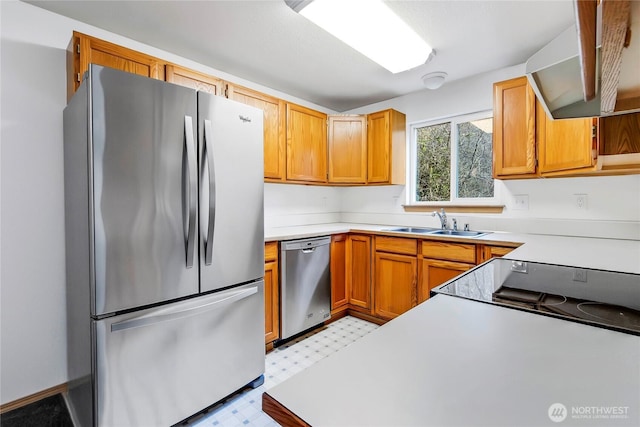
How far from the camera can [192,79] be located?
7.12 feet

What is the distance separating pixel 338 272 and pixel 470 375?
2415 millimetres

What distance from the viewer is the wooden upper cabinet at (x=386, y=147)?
3088mm

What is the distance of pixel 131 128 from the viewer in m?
1.38

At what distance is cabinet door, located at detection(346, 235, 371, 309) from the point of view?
288 centimetres

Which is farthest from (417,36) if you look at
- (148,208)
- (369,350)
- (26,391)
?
(26,391)

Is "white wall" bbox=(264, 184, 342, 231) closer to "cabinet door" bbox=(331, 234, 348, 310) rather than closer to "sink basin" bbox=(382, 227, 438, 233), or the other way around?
"cabinet door" bbox=(331, 234, 348, 310)

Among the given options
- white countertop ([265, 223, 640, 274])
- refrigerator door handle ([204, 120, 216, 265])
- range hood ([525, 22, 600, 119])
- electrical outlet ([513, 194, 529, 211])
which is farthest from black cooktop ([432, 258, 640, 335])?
electrical outlet ([513, 194, 529, 211])

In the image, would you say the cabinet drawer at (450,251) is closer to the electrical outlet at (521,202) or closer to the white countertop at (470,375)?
the electrical outlet at (521,202)

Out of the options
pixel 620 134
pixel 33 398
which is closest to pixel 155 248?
pixel 33 398

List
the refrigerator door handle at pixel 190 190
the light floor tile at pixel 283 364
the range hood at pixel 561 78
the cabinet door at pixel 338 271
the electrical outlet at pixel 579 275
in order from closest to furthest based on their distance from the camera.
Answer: the range hood at pixel 561 78 < the electrical outlet at pixel 579 275 < the refrigerator door handle at pixel 190 190 < the light floor tile at pixel 283 364 < the cabinet door at pixel 338 271

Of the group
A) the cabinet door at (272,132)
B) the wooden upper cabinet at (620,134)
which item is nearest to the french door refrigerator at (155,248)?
the cabinet door at (272,132)

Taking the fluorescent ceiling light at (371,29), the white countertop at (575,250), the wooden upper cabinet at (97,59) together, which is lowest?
the white countertop at (575,250)

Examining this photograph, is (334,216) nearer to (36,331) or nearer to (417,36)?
(417,36)

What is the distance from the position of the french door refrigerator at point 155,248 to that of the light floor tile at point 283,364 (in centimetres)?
10
